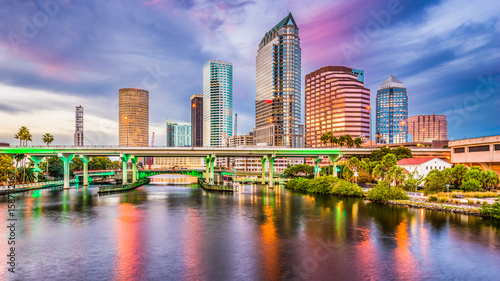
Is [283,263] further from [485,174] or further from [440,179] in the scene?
[485,174]

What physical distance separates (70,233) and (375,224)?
47304mm

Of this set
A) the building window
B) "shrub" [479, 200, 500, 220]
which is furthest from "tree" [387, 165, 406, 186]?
Result: the building window

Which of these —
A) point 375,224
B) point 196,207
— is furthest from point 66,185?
point 375,224

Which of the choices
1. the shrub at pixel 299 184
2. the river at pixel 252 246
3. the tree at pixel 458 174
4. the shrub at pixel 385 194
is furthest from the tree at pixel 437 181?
the shrub at pixel 299 184

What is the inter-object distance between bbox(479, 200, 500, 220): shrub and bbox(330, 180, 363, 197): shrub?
34.0 m

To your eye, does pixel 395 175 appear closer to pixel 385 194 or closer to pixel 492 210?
pixel 385 194

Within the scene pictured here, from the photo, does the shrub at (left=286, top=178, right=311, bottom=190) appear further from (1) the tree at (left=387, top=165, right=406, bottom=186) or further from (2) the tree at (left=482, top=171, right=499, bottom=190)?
(2) the tree at (left=482, top=171, right=499, bottom=190)

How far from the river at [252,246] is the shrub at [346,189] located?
82.3 ft

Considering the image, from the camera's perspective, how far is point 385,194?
73812mm

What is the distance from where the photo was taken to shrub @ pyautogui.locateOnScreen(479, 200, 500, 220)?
51.5 metres

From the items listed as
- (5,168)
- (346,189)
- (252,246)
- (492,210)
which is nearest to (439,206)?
(492,210)

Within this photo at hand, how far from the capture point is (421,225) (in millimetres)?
48719

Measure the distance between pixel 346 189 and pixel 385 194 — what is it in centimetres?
1721

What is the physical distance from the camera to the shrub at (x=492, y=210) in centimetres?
5153
